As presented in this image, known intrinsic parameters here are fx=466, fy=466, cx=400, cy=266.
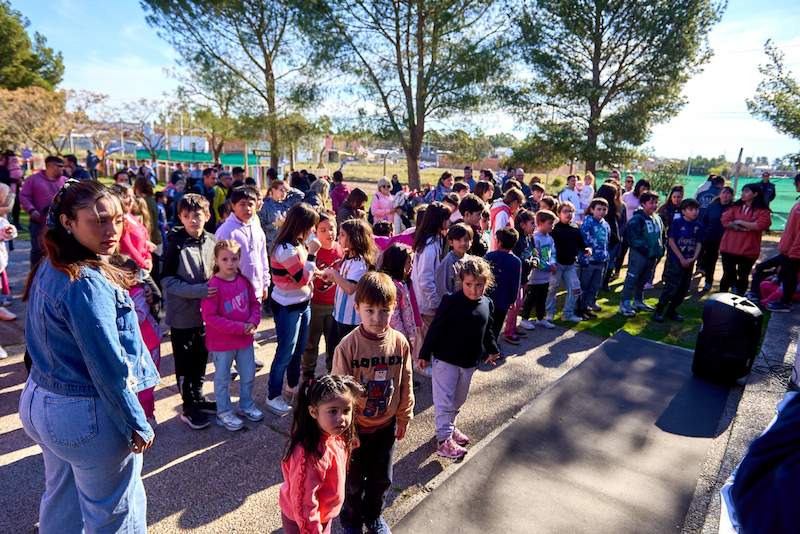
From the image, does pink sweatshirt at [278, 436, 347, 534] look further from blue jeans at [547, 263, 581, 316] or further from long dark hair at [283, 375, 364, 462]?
blue jeans at [547, 263, 581, 316]

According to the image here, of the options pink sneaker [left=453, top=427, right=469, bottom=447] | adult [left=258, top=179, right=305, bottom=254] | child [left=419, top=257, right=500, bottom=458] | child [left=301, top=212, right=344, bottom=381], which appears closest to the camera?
child [left=419, top=257, right=500, bottom=458]

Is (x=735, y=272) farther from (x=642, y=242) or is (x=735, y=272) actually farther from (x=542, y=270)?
(x=542, y=270)

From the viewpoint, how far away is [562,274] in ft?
22.3

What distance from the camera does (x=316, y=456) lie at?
2.06 meters

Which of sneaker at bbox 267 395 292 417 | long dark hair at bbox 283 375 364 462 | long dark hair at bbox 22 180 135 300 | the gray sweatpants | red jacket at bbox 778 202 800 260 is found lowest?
sneaker at bbox 267 395 292 417

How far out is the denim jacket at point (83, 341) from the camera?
6.01 feet

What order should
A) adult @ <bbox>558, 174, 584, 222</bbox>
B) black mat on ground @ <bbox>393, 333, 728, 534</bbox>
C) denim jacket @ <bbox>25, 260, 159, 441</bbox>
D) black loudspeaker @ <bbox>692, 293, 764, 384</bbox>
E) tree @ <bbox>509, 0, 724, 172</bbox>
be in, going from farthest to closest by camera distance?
1. tree @ <bbox>509, 0, 724, 172</bbox>
2. adult @ <bbox>558, 174, 584, 222</bbox>
3. black loudspeaker @ <bbox>692, 293, 764, 384</bbox>
4. black mat on ground @ <bbox>393, 333, 728, 534</bbox>
5. denim jacket @ <bbox>25, 260, 159, 441</bbox>

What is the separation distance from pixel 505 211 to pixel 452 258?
2449mm

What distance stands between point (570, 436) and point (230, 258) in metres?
3.19

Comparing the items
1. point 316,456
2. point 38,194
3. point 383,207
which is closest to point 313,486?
point 316,456

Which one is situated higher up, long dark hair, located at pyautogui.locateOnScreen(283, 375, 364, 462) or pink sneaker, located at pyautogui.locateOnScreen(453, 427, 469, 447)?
long dark hair, located at pyautogui.locateOnScreen(283, 375, 364, 462)

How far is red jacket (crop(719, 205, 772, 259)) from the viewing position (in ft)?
24.3

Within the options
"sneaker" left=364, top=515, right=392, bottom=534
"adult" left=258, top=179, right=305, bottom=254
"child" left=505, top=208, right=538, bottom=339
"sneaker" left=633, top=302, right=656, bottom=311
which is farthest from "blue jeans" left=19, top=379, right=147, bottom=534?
"sneaker" left=633, top=302, right=656, bottom=311

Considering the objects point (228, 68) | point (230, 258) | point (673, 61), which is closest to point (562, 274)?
point (230, 258)
